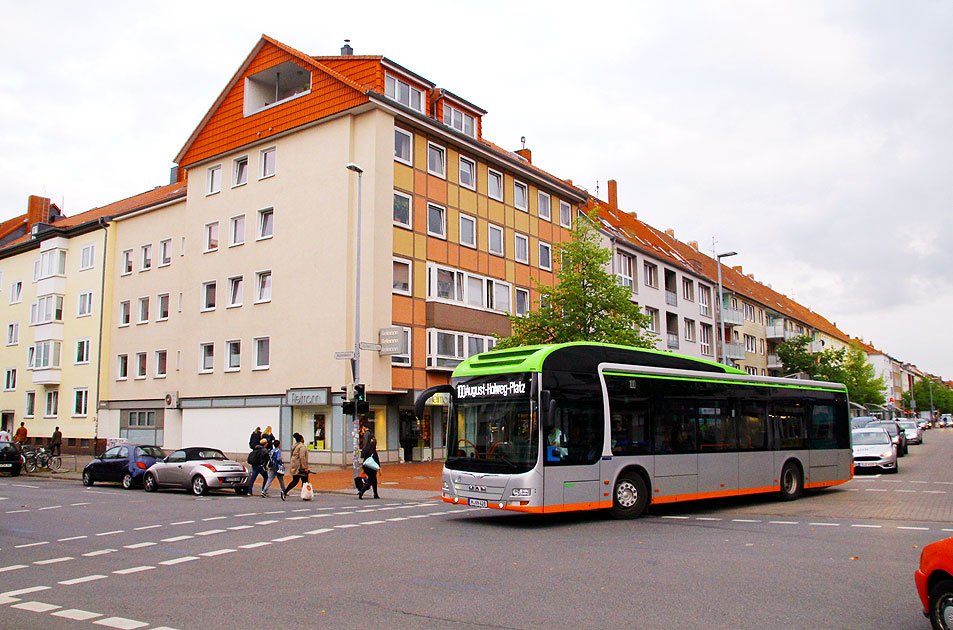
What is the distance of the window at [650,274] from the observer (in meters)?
51.9

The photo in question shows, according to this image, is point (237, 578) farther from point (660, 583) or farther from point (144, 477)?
point (144, 477)

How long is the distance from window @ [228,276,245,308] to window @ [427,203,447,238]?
894 cm

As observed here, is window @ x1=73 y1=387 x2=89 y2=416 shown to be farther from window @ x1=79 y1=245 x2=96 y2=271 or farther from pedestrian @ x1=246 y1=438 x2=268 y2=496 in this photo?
pedestrian @ x1=246 y1=438 x2=268 y2=496

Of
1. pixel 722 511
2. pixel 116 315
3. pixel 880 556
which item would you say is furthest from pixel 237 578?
pixel 116 315

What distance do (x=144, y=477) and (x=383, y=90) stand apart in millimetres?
17779

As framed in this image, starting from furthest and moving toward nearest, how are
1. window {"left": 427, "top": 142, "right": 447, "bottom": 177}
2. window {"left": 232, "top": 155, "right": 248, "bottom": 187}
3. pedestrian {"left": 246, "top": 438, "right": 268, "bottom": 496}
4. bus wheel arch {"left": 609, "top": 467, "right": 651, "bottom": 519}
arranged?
window {"left": 232, "top": 155, "right": 248, "bottom": 187} → window {"left": 427, "top": 142, "right": 447, "bottom": 177} → pedestrian {"left": 246, "top": 438, "right": 268, "bottom": 496} → bus wheel arch {"left": 609, "top": 467, "right": 651, "bottom": 519}

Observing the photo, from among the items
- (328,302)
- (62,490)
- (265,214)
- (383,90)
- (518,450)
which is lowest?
(62,490)

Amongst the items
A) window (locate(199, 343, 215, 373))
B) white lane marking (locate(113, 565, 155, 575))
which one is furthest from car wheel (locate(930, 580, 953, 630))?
window (locate(199, 343, 215, 373))

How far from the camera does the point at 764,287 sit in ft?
308

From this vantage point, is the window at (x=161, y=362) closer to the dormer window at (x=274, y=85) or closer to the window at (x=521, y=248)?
the dormer window at (x=274, y=85)

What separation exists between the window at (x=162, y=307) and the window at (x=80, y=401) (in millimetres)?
7376

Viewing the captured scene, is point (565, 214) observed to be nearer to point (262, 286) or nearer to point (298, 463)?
point (262, 286)

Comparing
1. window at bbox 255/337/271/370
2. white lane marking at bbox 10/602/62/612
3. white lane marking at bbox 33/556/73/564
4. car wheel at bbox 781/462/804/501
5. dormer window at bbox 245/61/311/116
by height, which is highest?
dormer window at bbox 245/61/311/116

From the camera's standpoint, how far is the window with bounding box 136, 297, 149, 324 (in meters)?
42.4
